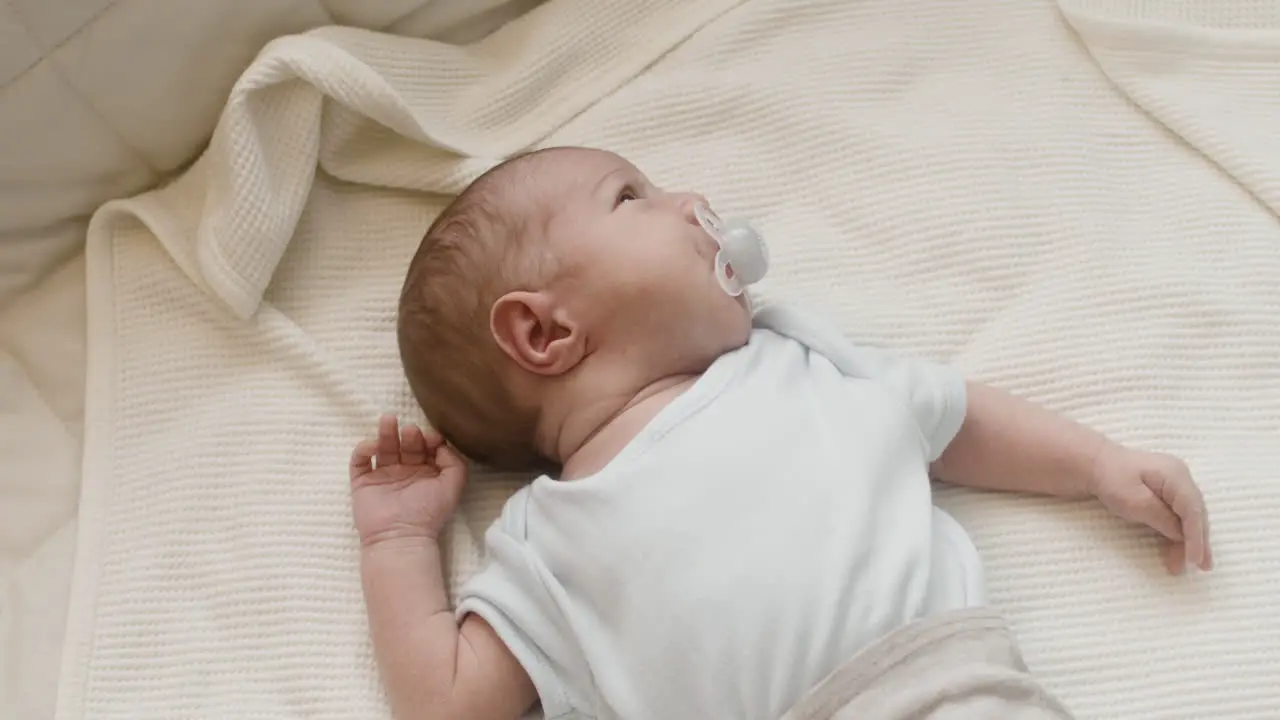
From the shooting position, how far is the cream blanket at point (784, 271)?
945 mm

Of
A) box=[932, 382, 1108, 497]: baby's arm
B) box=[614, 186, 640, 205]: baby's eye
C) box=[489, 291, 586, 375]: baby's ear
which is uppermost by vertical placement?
box=[614, 186, 640, 205]: baby's eye

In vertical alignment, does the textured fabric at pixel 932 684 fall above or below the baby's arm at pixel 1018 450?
below

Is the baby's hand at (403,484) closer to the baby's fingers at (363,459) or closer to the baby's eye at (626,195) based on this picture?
the baby's fingers at (363,459)

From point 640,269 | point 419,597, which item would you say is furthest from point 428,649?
point 640,269

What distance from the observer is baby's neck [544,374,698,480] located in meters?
0.93

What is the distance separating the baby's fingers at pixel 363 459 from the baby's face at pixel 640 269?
0.70 feet

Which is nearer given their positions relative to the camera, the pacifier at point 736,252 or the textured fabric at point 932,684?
the textured fabric at point 932,684

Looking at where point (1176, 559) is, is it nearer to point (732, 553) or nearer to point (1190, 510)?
point (1190, 510)

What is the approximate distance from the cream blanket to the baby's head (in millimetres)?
100

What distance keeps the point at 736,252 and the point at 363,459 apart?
13.5 inches

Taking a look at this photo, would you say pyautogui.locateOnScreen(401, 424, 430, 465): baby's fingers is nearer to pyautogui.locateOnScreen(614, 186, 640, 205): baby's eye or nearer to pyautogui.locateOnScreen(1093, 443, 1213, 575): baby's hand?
pyautogui.locateOnScreen(614, 186, 640, 205): baby's eye

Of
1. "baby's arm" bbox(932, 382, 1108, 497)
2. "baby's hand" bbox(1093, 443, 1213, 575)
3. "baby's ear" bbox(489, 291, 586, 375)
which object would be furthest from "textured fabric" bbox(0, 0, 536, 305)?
"baby's hand" bbox(1093, 443, 1213, 575)

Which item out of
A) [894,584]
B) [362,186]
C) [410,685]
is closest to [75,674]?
[410,685]

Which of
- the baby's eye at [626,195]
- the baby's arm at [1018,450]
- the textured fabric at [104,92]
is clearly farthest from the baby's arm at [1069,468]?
the textured fabric at [104,92]
